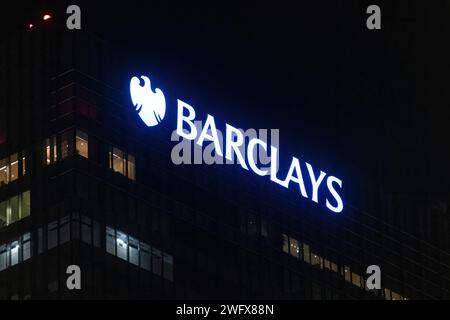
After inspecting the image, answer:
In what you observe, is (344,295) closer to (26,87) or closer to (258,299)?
(258,299)

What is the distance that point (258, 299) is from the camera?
152m

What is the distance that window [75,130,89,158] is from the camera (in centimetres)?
14025

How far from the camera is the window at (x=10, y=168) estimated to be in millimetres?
142125

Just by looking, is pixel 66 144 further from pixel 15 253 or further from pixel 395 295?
pixel 395 295

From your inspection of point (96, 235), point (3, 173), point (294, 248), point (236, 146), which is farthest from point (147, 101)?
point (294, 248)

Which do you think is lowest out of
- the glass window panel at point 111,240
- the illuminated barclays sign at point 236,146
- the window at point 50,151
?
the glass window panel at point 111,240

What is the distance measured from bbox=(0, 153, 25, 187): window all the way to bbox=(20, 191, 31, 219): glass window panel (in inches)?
74.4

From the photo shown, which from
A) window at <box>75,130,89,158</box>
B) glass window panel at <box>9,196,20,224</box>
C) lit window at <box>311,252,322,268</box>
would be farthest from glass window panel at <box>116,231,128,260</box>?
lit window at <box>311,252,322,268</box>

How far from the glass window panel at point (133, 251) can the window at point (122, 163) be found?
5356 mm

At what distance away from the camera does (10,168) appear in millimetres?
142875

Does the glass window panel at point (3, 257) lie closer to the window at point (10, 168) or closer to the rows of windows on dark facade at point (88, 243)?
the rows of windows on dark facade at point (88, 243)

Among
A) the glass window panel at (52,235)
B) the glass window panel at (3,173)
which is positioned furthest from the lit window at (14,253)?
the glass window panel at (3,173)

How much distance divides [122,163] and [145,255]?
287 inches
